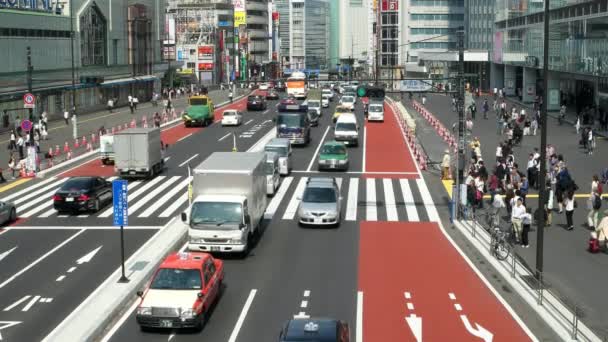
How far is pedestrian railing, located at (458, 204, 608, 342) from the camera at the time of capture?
18.5 meters

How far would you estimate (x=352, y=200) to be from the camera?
38.4 meters

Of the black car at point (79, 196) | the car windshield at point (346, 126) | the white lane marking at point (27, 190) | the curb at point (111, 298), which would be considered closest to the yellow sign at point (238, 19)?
the car windshield at point (346, 126)

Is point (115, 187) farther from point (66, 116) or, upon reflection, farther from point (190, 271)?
point (66, 116)

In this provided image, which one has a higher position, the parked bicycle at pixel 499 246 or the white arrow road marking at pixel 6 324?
the parked bicycle at pixel 499 246

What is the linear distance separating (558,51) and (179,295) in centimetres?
6353

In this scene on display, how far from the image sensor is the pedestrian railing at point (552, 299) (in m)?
18.5

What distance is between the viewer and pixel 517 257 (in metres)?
26.1

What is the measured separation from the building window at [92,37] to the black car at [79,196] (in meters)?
57.9

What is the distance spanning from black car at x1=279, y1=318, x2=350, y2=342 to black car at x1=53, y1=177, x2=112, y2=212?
2046 centimetres

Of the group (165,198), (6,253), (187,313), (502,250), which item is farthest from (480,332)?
(165,198)

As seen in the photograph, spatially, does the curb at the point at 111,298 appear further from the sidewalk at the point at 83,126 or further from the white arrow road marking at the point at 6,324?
the sidewalk at the point at 83,126

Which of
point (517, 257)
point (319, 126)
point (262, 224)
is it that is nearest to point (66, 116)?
point (319, 126)

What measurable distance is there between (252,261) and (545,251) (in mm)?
9646

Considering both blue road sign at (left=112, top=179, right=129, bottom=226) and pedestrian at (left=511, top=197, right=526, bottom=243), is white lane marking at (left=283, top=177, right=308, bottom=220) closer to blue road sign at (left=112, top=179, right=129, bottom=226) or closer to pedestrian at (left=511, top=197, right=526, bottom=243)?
pedestrian at (left=511, top=197, right=526, bottom=243)
